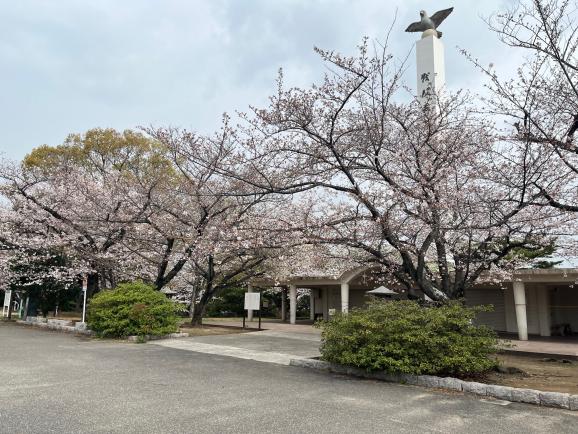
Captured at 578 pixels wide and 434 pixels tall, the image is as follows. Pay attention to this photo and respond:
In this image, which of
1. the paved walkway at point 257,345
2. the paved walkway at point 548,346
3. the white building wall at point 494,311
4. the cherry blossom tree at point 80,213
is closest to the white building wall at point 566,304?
the white building wall at point 494,311

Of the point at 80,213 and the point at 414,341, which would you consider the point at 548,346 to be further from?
the point at 80,213

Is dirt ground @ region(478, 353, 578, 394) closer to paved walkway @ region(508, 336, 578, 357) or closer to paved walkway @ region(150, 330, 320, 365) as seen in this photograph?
paved walkway @ region(508, 336, 578, 357)

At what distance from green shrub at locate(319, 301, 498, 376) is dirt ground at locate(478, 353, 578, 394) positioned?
360 mm

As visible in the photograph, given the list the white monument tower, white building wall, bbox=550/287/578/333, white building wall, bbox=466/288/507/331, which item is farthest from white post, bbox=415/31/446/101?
white building wall, bbox=550/287/578/333

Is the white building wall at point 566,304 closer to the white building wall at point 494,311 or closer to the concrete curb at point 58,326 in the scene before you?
the white building wall at point 494,311

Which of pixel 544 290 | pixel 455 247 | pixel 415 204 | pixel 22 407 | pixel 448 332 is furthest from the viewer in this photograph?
pixel 544 290

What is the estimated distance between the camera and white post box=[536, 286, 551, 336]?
18.6 metres

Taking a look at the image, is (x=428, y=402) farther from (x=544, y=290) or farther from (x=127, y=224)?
(x=544, y=290)

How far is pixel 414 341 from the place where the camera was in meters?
7.30

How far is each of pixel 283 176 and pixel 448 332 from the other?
14.3 ft

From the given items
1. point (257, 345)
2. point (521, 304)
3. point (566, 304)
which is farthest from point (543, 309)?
point (257, 345)

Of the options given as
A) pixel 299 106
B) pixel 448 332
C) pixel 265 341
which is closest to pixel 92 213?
pixel 265 341

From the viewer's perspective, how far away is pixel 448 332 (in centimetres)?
759

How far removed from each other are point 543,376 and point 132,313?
436 inches
